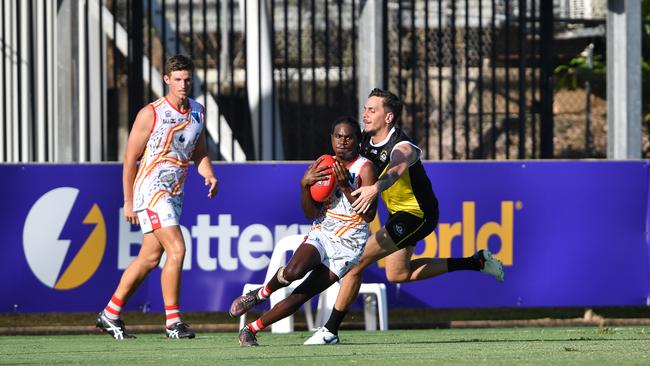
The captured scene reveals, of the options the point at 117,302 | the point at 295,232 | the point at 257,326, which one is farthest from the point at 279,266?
the point at 257,326

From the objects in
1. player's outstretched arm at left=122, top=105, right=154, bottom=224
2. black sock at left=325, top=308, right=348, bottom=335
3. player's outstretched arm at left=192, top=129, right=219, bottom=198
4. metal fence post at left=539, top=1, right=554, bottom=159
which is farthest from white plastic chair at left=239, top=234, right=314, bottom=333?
metal fence post at left=539, top=1, right=554, bottom=159

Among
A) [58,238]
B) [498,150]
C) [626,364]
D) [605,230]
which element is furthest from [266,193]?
[498,150]

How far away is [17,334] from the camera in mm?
11547

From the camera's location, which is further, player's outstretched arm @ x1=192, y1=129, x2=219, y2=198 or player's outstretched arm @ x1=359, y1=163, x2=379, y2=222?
player's outstretched arm @ x1=192, y1=129, x2=219, y2=198

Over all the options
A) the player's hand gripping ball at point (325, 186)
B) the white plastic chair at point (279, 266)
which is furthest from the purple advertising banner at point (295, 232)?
the player's hand gripping ball at point (325, 186)

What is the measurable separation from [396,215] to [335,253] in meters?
1.00

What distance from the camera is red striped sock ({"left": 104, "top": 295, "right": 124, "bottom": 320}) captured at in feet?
31.9

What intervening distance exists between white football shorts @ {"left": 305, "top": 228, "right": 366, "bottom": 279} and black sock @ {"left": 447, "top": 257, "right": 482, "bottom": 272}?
1.37 m

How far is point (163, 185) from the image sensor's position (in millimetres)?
9648

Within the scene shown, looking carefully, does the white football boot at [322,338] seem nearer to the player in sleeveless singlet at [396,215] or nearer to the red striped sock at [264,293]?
the player in sleeveless singlet at [396,215]

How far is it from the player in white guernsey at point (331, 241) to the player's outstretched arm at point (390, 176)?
4.3 inches

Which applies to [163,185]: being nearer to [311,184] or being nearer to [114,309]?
[114,309]

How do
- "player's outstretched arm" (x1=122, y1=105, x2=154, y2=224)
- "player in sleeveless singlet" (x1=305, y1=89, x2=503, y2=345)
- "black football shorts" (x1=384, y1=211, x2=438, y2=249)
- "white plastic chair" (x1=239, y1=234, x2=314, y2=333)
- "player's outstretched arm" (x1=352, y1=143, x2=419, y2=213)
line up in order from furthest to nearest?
"white plastic chair" (x1=239, y1=234, x2=314, y2=333) → "player's outstretched arm" (x1=122, y1=105, x2=154, y2=224) → "black football shorts" (x1=384, y1=211, x2=438, y2=249) → "player in sleeveless singlet" (x1=305, y1=89, x2=503, y2=345) → "player's outstretched arm" (x1=352, y1=143, x2=419, y2=213)

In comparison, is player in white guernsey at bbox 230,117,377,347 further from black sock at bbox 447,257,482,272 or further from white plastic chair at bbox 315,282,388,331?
white plastic chair at bbox 315,282,388,331
